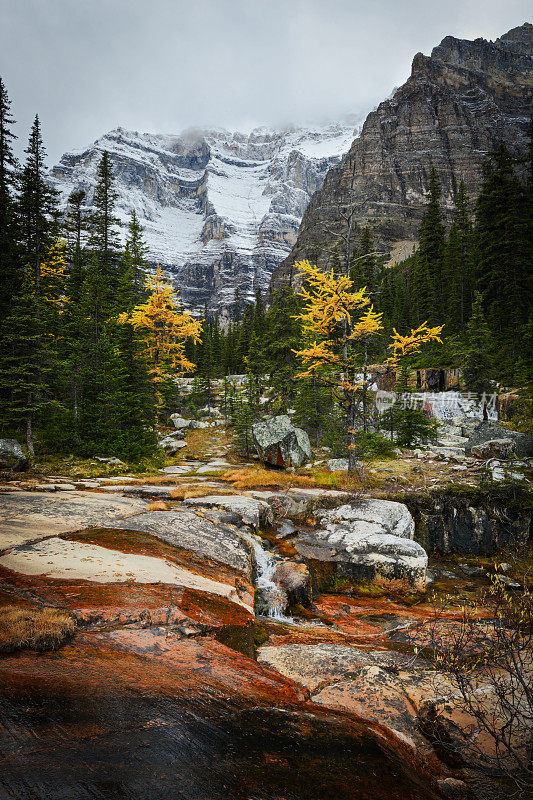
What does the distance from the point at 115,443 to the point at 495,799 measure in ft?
53.5

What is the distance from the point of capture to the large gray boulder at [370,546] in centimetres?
808

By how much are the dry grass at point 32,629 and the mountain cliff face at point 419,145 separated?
140128mm

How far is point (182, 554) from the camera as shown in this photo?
6324 millimetres

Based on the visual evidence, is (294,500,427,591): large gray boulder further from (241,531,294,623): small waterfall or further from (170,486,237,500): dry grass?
(170,486,237,500): dry grass

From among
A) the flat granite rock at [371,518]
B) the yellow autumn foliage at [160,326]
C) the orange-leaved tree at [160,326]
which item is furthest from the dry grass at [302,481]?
the yellow autumn foliage at [160,326]

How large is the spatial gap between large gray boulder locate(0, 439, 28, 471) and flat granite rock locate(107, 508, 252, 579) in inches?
276

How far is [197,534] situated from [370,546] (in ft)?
13.5

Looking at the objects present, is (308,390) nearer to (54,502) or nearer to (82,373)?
(82,373)

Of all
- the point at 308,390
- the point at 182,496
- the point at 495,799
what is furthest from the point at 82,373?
the point at 495,799

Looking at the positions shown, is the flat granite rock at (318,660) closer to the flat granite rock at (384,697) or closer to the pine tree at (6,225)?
the flat granite rock at (384,697)

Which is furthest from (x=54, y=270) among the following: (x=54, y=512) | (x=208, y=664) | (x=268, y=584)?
(x=208, y=664)

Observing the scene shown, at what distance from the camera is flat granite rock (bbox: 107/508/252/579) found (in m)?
6.83

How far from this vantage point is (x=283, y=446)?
19.3m

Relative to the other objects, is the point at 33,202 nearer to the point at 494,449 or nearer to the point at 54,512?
the point at 54,512
